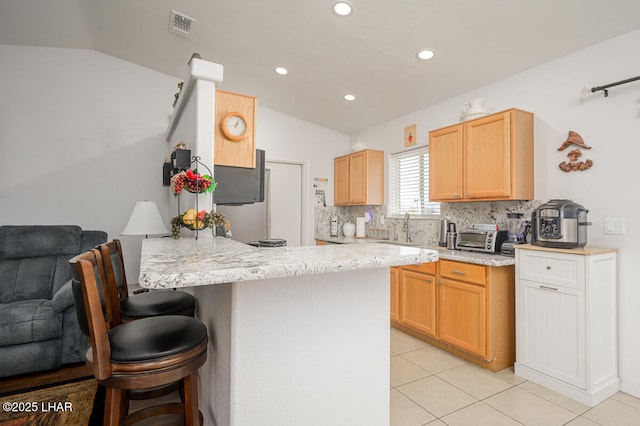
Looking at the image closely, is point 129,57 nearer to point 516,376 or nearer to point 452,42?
point 452,42

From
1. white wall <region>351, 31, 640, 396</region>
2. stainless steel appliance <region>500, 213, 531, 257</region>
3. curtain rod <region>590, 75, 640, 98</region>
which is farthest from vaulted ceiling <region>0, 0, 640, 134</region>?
stainless steel appliance <region>500, 213, 531, 257</region>

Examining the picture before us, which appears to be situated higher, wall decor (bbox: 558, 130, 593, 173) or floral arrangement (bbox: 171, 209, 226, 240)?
wall decor (bbox: 558, 130, 593, 173)

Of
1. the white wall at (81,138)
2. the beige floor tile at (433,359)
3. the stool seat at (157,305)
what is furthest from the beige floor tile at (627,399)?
the white wall at (81,138)

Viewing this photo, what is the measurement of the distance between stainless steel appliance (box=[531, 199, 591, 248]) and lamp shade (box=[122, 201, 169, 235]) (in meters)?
3.41

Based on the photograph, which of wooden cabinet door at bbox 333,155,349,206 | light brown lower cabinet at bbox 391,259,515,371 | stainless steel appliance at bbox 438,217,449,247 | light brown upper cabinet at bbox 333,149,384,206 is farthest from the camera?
wooden cabinet door at bbox 333,155,349,206

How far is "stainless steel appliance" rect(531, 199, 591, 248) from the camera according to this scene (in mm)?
2295

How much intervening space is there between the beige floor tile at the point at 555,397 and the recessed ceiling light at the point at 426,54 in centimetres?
278

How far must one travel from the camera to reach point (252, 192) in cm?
270

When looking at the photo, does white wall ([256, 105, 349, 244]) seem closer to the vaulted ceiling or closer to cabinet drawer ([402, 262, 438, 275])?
the vaulted ceiling

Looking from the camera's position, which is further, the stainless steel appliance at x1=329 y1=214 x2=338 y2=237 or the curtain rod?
the stainless steel appliance at x1=329 y1=214 x2=338 y2=237

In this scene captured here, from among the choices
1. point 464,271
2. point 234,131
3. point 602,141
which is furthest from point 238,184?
point 602,141

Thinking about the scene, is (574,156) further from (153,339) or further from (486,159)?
(153,339)

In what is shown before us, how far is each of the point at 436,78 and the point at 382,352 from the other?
2832mm

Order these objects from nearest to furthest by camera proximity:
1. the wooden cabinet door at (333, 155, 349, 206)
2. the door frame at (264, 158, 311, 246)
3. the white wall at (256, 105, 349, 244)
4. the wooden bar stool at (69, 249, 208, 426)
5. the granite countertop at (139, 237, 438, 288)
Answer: the granite countertop at (139, 237, 438, 288) → the wooden bar stool at (69, 249, 208, 426) → the white wall at (256, 105, 349, 244) → the wooden cabinet door at (333, 155, 349, 206) → the door frame at (264, 158, 311, 246)
